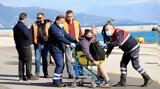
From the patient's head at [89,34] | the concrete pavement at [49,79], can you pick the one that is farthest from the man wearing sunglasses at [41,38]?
the patient's head at [89,34]

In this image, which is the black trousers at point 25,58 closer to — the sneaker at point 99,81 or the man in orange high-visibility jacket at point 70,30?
the man in orange high-visibility jacket at point 70,30

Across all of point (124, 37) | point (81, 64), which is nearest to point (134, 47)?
point (124, 37)

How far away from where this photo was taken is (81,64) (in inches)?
552

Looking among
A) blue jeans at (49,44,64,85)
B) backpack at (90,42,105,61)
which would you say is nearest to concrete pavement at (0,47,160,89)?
blue jeans at (49,44,64,85)

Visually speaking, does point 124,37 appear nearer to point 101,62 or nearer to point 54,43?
point 101,62

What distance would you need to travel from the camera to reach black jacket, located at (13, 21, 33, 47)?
15478mm

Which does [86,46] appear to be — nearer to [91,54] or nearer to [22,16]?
[91,54]

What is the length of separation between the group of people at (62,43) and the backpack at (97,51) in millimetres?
100

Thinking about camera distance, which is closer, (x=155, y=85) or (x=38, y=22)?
(x=155, y=85)

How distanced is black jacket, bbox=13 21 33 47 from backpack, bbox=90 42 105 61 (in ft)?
7.54

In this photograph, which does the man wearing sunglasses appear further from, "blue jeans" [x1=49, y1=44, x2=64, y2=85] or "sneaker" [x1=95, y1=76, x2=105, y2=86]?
"sneaker" [x1=95, y1=76, x2=105, y2=86]

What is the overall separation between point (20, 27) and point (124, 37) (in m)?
3.12

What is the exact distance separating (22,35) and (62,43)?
5.37 ft

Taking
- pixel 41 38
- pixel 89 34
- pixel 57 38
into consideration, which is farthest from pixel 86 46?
pixel 41 38
